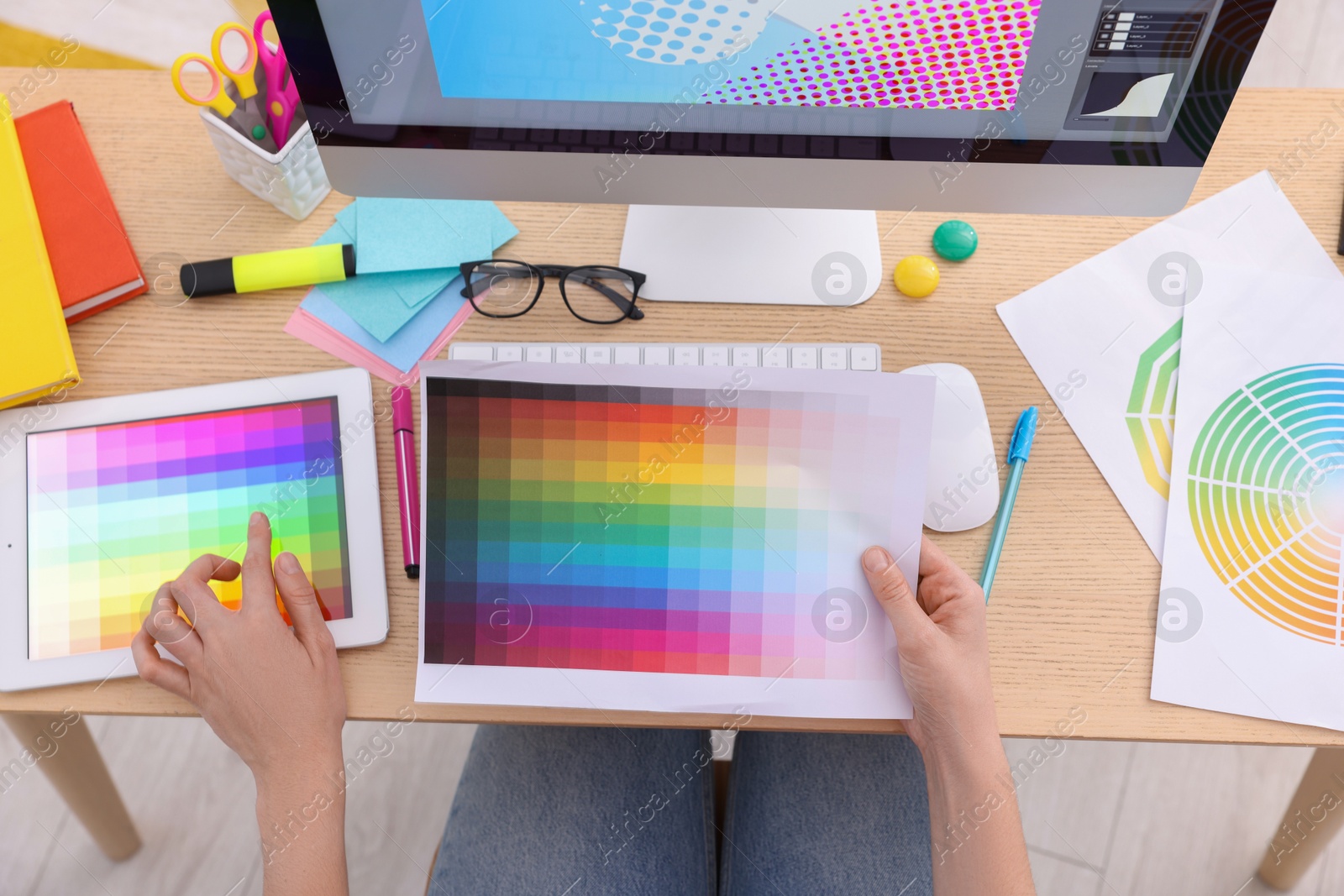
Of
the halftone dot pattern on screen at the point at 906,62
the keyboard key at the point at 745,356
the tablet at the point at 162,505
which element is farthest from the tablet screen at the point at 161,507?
the halftone dot pattern on screen at the point at 906,62

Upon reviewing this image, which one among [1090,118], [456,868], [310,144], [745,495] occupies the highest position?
[1090,118]

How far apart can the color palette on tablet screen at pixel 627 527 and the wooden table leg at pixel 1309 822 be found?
27.7 inches

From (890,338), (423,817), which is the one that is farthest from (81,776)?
(890,338)

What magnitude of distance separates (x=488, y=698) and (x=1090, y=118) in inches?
24.3

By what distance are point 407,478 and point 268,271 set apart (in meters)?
0.25

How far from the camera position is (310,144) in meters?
0.76

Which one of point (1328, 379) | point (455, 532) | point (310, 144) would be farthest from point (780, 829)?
point (310, 144)

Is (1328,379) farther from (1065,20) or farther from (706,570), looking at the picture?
(706,570)

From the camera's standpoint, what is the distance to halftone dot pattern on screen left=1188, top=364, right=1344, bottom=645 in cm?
67

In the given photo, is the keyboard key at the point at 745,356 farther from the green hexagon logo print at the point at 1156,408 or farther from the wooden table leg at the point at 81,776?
the wooden table leg at the point at 81,776

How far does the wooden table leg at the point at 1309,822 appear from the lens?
99cm

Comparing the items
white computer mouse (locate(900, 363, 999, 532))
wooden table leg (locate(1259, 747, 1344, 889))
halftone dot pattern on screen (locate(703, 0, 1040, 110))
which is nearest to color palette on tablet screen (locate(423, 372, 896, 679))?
white computer mouse (locate(900, 363, 999, 532))

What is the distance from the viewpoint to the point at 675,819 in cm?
85

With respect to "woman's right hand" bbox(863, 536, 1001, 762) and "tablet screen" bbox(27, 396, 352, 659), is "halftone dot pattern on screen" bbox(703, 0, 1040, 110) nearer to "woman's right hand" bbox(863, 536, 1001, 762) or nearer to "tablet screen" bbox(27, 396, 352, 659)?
"woman's right hand" bbox(863, 536, 1001, 762)
